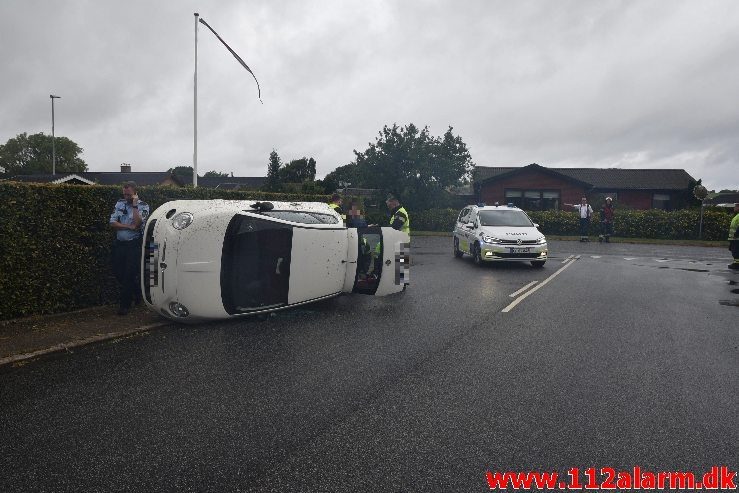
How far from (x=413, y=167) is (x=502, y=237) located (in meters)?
24.5

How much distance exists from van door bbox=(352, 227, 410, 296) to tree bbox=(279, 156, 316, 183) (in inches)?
2735

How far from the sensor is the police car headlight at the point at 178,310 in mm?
6984

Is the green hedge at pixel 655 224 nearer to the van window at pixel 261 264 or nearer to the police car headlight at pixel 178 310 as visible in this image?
the van window at pixel 261 264

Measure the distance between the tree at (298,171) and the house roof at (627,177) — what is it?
112ft

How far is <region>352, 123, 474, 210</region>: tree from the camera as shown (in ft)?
127

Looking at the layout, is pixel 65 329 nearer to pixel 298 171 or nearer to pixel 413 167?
pixel 413 167

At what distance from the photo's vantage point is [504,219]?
16.2 metres

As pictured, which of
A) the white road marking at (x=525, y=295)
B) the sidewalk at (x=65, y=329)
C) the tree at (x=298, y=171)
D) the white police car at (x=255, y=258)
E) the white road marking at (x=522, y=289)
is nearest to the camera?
the sidewalk at (x=65, y=329)

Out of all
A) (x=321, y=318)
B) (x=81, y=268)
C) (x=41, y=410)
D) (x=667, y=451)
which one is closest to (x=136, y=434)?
(x=41, y=410)

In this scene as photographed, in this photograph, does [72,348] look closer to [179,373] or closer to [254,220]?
[179,373]

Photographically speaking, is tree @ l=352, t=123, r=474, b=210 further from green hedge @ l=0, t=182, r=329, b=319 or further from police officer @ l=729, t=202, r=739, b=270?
green hedge @ l=0, t=182, r=329, b=319

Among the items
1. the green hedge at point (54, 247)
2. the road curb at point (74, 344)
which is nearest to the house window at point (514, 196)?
the green hedge at point (54, 247)

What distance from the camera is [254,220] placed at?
7387 millimetres

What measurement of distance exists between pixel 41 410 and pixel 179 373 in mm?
1222
